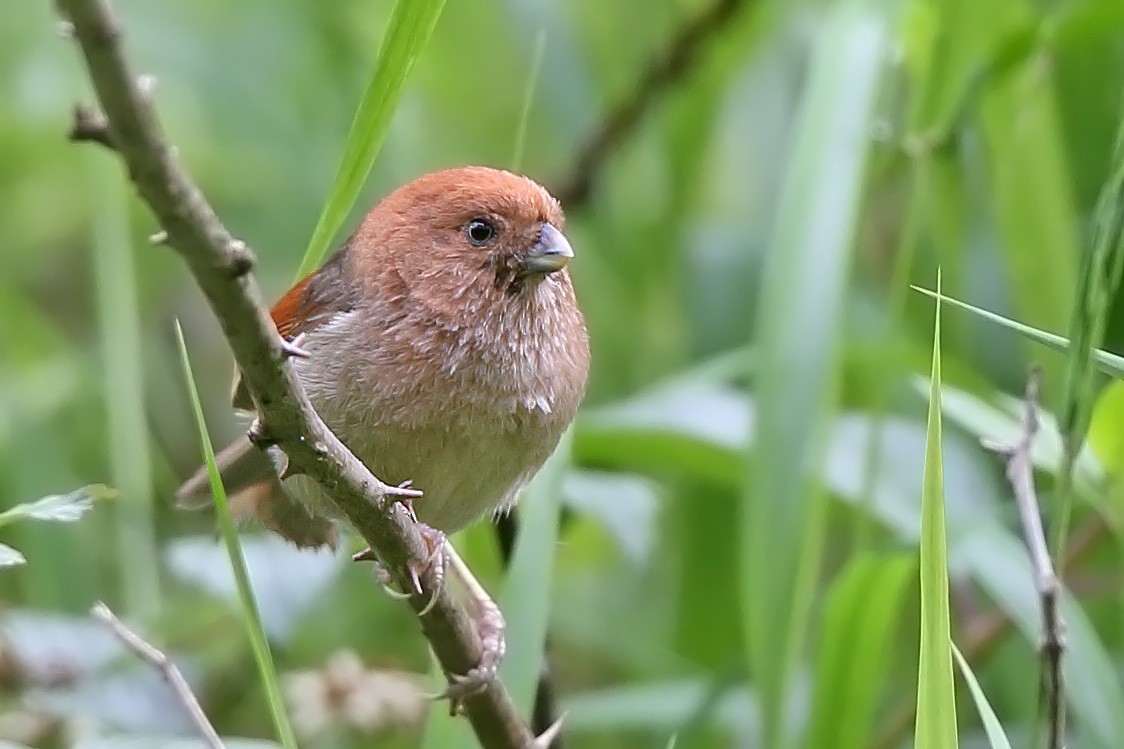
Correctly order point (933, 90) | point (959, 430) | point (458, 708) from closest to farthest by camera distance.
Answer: point (458, 708) < point (933, 90) < point (959, 430)

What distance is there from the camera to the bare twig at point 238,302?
29.4 inches

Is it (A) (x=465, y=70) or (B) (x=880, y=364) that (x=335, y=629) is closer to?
(B) (x=880, y=364)

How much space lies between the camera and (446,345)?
1842 millimetres

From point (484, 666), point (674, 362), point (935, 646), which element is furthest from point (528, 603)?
point (674, 362)

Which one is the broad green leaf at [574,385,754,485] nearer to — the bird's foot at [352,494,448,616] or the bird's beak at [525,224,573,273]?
the bird's beak at [525,224,573,273]

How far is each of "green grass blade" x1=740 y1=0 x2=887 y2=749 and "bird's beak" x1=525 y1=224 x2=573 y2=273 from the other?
34 centimetres

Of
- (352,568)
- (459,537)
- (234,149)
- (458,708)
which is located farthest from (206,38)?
(458,708)

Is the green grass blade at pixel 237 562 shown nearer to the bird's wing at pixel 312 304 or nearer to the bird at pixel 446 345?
the bird at pixel 446 345

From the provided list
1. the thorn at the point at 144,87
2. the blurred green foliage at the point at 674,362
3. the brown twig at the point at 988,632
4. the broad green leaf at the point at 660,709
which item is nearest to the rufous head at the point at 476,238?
the blurred green foliage at the point at 674,362

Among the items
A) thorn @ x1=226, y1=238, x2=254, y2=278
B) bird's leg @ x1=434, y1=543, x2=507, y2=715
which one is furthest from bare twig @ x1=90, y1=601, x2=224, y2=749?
thorn @ x1=226, y1=238, x2=254, y2=278

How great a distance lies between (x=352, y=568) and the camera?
309cm

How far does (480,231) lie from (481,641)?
58 centimetres

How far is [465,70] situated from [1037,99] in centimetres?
181

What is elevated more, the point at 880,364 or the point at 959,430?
the point at 880,364
